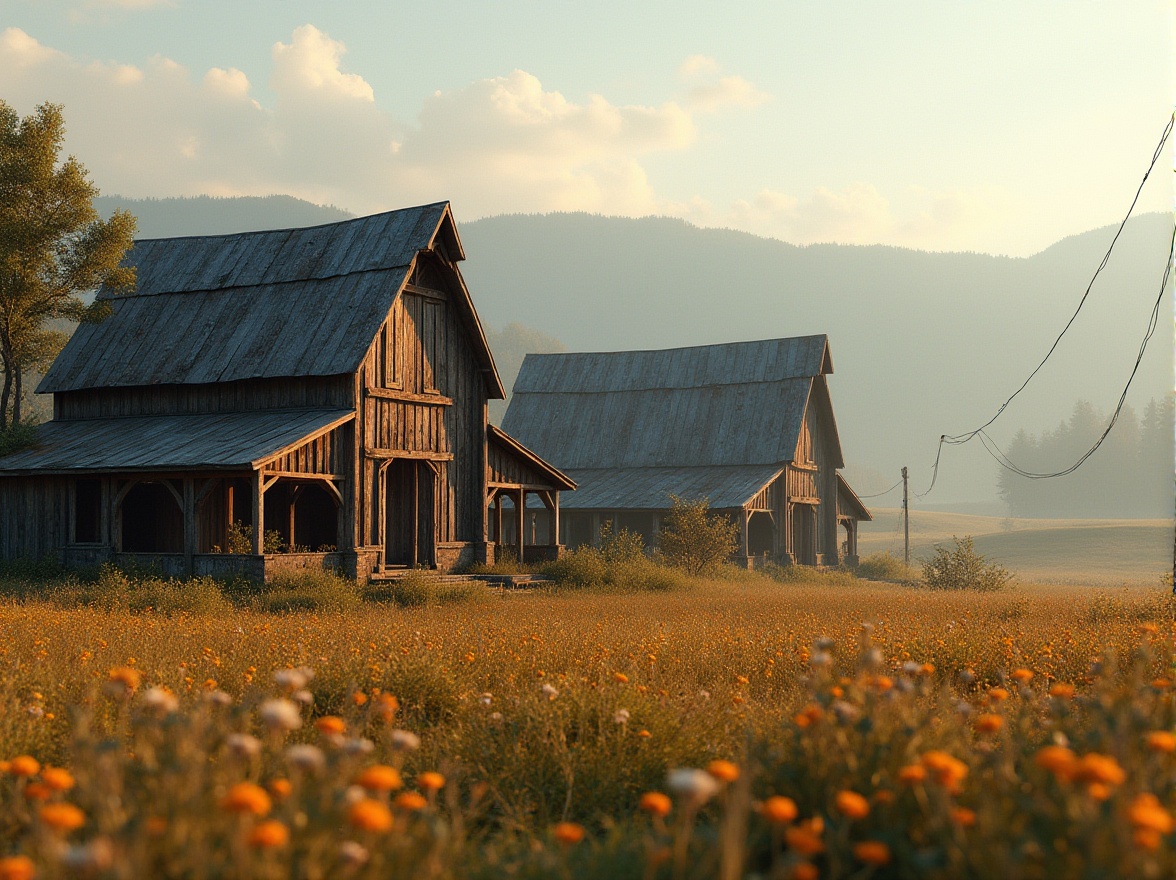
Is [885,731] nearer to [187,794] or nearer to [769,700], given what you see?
[187,794]

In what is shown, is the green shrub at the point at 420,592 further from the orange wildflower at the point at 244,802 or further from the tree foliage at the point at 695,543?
the orange wildflower at the point at 244,802

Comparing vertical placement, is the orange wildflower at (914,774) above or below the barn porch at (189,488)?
below

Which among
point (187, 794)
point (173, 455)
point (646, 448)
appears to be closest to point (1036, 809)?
point (187, 794)

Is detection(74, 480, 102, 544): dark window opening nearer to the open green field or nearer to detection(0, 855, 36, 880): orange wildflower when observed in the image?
detection(0, 855, 36, 880): orange wildflower

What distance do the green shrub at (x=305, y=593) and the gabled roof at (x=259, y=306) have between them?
4.79 m

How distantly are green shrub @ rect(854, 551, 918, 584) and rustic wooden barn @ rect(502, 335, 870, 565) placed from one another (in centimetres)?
70

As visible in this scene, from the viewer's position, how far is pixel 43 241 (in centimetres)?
2808

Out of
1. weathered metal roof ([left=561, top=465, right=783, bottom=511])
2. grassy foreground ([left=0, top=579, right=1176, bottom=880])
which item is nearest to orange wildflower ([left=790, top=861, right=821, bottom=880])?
grassy foreground ([left=0, top=579, right=1176, bottom=880])

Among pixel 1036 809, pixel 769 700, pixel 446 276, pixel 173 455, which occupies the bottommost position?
pixel 769 700

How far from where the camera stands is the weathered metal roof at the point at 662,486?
123ft

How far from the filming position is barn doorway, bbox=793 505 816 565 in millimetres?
42406

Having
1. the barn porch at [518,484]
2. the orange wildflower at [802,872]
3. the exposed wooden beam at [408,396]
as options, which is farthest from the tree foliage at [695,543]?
the orange wildflower at [802,872]

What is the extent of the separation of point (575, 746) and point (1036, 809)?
3149 mm

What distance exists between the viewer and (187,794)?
308 centimetres
